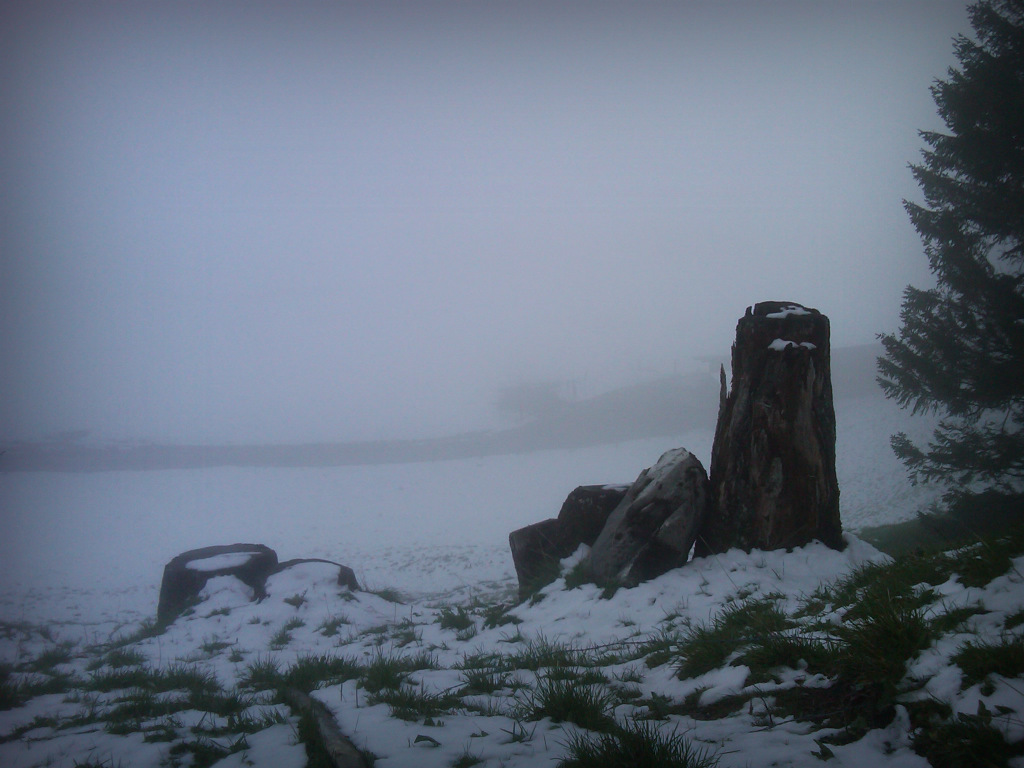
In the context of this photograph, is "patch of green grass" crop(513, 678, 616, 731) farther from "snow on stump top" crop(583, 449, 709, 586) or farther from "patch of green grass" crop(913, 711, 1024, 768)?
"snow on stump top" crop(583, 449, 709, 586)

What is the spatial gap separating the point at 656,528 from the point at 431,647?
3.66 metres

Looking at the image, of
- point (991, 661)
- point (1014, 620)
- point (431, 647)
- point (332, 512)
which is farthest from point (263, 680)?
point (332, 512)

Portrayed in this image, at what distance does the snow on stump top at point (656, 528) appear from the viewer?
709 centimetres

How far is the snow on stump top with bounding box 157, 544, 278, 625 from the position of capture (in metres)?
10.4

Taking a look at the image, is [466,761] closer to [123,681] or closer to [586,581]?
[123,681]

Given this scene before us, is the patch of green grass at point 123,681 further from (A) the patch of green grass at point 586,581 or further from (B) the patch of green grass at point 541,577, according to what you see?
(A) the patch of green grass at point 586,581

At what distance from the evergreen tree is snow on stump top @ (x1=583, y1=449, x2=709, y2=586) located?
7148 mm

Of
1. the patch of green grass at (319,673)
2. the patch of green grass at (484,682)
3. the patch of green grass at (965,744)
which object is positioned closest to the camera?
the patch of green grass at (965,744)

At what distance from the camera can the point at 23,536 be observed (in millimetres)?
21703

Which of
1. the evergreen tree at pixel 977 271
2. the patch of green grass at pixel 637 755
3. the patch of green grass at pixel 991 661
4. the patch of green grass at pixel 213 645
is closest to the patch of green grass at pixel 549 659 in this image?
the patch of green grass at pixel 637 755

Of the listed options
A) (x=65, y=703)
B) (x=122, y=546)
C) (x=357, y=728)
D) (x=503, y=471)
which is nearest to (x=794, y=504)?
(x=357, y=728)

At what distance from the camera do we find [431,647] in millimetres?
6180

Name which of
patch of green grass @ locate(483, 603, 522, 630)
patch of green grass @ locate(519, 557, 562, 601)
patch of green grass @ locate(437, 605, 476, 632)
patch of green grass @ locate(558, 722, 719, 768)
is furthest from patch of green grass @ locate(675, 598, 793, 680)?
patch of green grass @ locate(519, 557, 562, 601)

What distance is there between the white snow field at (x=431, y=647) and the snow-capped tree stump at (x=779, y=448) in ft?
1.32
